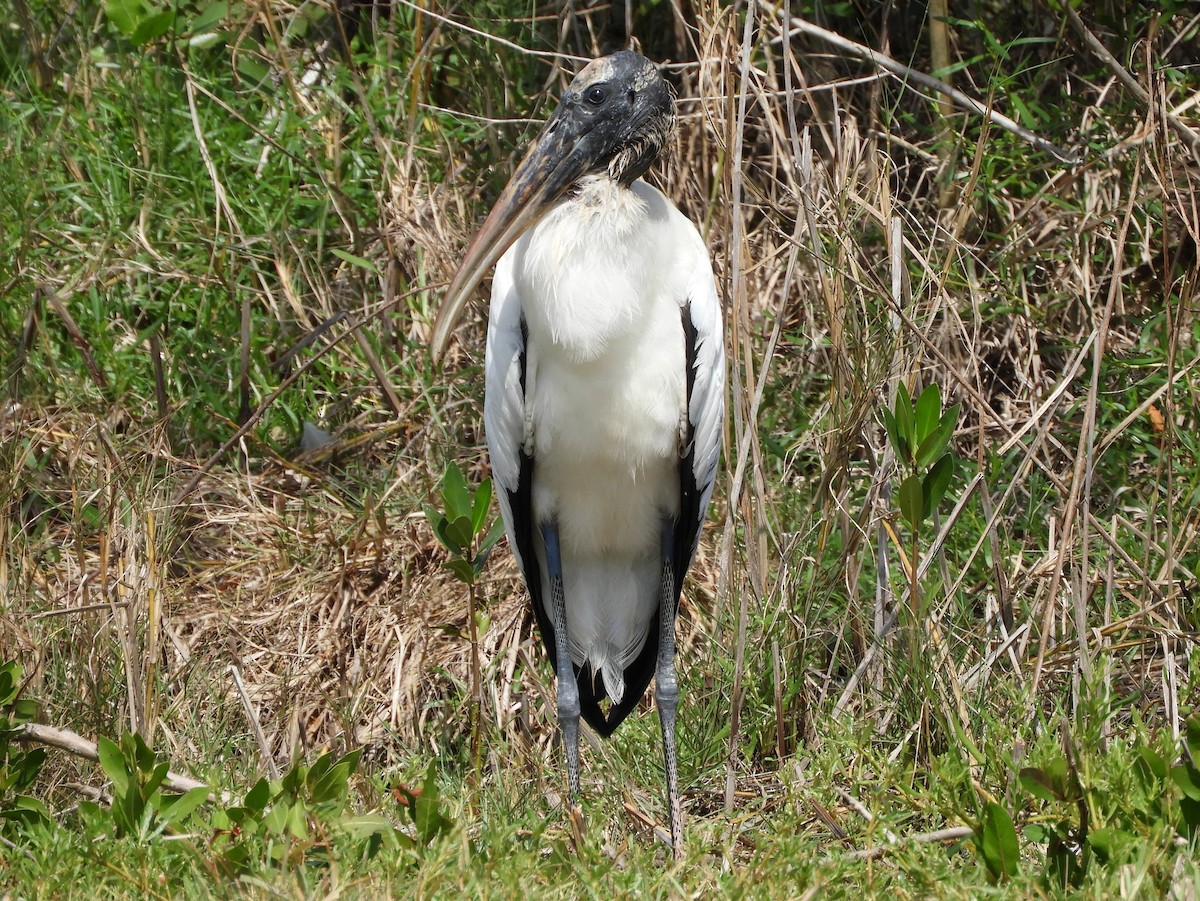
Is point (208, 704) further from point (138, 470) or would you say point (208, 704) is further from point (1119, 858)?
point (1119, 858)

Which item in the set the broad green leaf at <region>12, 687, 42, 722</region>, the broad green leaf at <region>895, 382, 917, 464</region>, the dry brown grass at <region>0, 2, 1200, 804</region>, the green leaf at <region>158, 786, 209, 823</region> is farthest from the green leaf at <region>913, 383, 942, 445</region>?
the broad green leaf at <region>12, 687, 42, 722</region>

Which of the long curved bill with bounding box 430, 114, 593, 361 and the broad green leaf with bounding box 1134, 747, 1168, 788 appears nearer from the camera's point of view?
the broad green leaf with bounding box 1134, 747, 1168, 788

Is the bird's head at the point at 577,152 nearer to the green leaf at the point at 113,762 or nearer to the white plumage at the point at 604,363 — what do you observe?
the white plumage at the point at 604,363

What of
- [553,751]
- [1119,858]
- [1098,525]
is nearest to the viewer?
[1119,858]

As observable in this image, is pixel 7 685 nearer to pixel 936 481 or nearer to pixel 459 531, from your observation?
pixel 459 531

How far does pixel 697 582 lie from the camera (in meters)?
3.86

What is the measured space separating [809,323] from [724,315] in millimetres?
439

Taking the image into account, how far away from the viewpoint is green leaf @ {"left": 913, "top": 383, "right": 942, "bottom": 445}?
2758mm

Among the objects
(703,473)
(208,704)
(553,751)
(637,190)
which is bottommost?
(553,751)

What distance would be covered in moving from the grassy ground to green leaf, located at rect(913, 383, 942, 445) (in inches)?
3.1

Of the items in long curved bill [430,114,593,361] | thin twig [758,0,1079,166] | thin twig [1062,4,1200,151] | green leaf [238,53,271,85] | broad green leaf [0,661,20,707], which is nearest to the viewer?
broad green leaf [0,661,20,707]

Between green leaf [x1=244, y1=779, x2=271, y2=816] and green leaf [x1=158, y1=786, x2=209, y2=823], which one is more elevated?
green leaf [x1=244, y1=779, x2=271, y2=816]

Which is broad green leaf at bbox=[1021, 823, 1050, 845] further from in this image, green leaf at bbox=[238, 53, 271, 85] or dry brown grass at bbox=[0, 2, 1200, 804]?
green leaf at bbox=[238, 53, 271, 85]

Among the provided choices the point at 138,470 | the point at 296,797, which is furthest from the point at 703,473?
the point at 138,470
